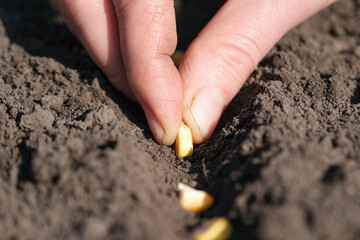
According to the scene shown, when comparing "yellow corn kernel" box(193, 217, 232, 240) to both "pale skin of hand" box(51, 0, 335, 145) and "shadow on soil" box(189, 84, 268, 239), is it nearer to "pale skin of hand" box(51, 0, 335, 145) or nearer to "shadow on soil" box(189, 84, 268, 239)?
"shadow on soil" box(189, 84, 268, 239)

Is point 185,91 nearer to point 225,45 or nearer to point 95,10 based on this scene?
point 225,45

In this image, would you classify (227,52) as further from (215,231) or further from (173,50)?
(215,231)

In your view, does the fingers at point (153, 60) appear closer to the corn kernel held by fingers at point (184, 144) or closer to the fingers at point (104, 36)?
the corn kernel held by fingers at point (184, 144)

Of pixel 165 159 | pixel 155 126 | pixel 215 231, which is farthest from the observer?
pixel 155 126

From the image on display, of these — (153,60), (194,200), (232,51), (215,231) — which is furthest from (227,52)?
(215,231)

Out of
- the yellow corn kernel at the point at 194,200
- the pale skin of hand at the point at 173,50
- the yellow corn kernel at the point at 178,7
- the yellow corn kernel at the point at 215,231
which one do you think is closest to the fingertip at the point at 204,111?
the pale skin of hand at the point at 173,50

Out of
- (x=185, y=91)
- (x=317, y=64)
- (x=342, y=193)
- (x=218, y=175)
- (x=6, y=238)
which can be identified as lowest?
(x=6, y=238)

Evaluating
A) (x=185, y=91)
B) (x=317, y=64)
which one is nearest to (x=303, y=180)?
(x=185, y=91)
